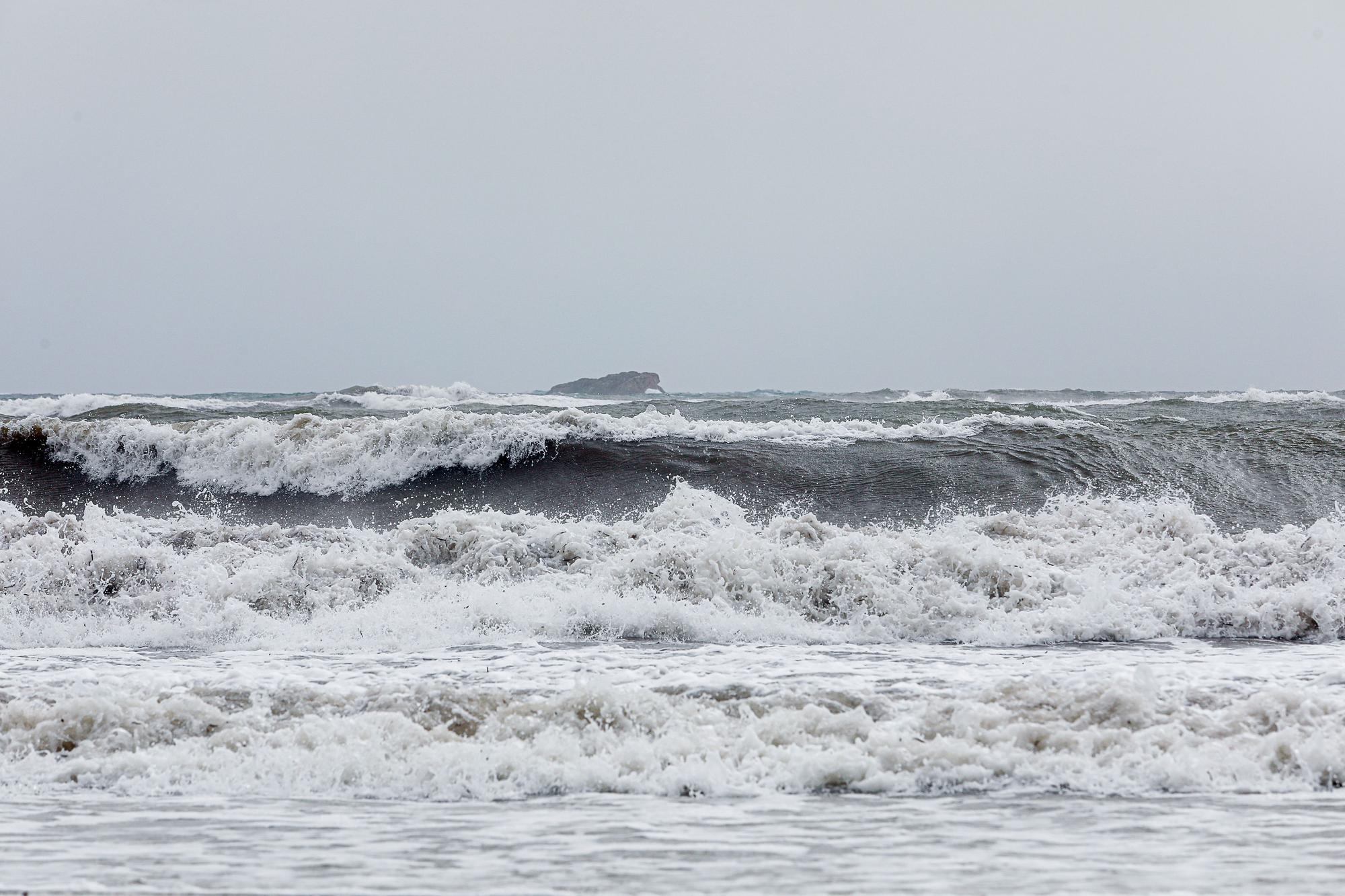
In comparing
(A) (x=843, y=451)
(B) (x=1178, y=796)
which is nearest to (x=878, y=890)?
(B) (x=1178, y=796)

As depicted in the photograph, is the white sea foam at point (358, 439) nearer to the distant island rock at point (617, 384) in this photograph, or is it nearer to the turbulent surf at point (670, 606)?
the turbulent surf at point (670, 606)

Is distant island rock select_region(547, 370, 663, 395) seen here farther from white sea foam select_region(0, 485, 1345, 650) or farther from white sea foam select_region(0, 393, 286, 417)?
white sea foam select_region(0, 485, 1345, 650)

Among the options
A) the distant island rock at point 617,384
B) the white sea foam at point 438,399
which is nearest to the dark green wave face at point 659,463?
the white sea foam at point 438,399

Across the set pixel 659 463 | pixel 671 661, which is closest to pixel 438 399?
pixel 659 463

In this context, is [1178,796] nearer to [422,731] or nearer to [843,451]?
[422,731]

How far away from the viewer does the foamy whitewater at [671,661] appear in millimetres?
2775

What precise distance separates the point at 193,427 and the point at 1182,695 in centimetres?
1082

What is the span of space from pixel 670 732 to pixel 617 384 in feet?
101

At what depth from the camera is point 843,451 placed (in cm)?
1062

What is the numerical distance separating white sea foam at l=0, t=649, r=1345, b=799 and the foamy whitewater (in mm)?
17

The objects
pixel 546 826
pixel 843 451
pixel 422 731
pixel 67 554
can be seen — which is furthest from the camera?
pixel 843 451

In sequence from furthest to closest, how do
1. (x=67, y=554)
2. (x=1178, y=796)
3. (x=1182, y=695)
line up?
(x=67, y=554)
(x=1182, y=695)
(x=1178, y=796)

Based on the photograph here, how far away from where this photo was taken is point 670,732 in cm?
378

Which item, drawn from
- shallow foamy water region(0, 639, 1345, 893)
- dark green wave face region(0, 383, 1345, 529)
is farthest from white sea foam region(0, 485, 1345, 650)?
dark green wave face region(0, 383, 1345, 529)
